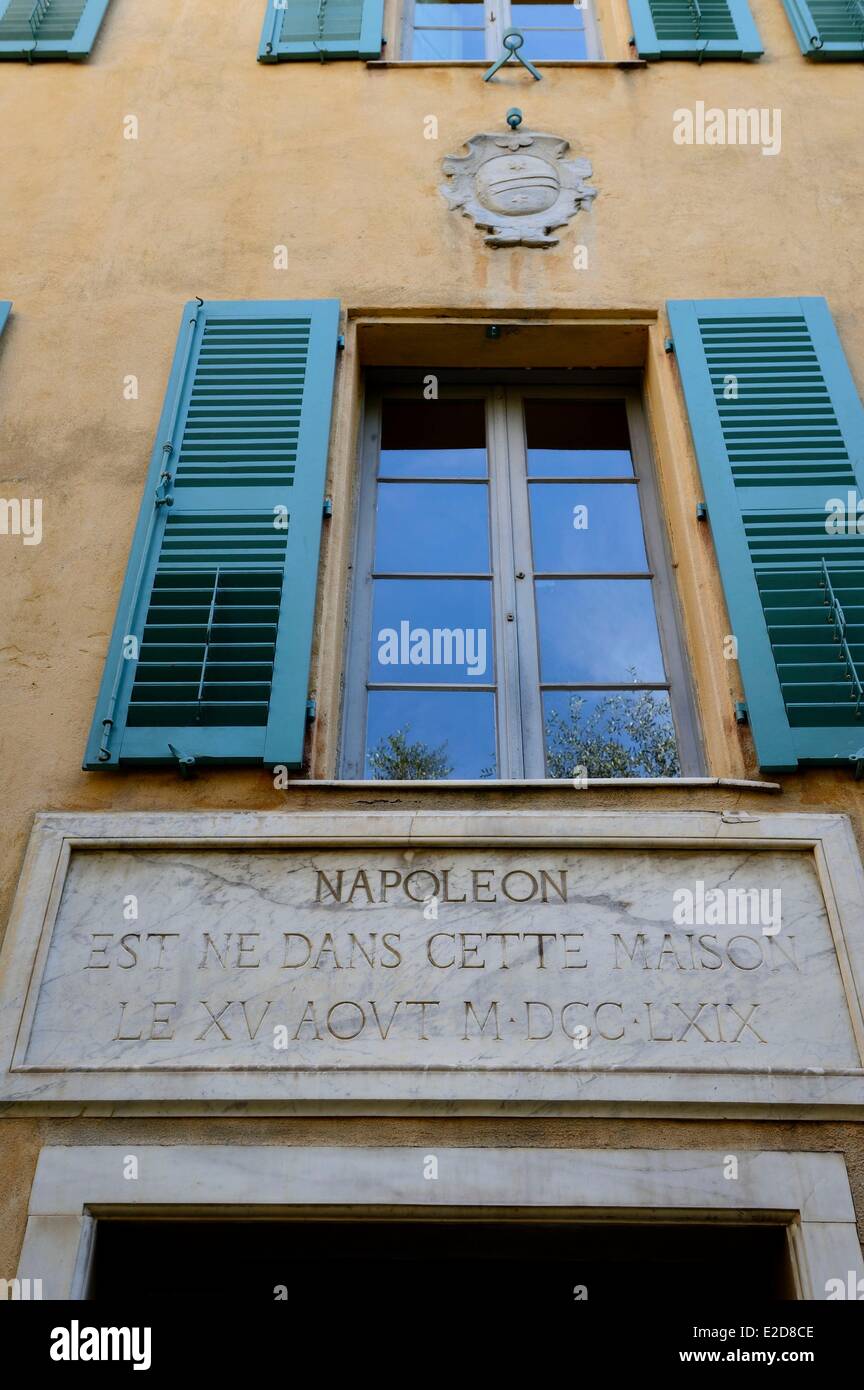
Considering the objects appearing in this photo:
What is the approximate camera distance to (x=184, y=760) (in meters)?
4.03

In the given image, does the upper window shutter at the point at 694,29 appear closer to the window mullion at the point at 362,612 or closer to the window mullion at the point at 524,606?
the window mullion at the point at 524,606

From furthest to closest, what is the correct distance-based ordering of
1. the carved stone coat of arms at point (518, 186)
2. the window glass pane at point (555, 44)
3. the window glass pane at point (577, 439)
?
the window glass pane at point (555, 44) → the carved stone coat of arms at point (518, 186) → the window glass pane at point (577, 439)

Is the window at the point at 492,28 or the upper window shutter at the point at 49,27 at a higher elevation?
the window at the point at 492,28

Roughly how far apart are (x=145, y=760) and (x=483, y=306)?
2488mm

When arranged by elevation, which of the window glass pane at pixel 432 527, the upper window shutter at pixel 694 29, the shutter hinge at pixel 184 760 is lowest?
the shutter hinge at pixel 184 760

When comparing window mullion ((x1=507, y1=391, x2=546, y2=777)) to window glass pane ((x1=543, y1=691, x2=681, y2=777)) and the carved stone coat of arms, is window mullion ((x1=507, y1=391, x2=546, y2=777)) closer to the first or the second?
window glass pane ((x1=543, y1=691, x2=681, y2=777))

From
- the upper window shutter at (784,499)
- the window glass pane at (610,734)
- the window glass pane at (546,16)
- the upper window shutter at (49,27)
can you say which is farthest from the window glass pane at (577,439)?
the upper window shutter at (49,27)

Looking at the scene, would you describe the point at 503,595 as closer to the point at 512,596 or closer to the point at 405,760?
the point at 512,596

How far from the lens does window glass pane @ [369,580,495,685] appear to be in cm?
469

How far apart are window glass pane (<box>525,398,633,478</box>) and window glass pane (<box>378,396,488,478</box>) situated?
217mm

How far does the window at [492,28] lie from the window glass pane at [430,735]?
12.9 ft

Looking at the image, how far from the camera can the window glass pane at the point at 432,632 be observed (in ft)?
15.4

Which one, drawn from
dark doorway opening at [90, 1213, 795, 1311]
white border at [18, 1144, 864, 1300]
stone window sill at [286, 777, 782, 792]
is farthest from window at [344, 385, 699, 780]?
dark doorway opening at [90, 1213, 795, 1311]
